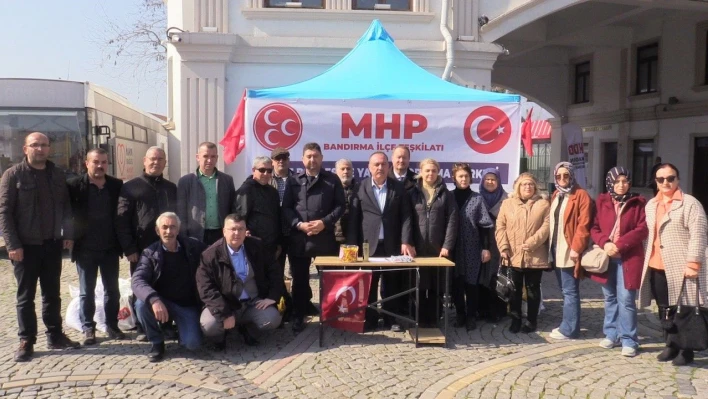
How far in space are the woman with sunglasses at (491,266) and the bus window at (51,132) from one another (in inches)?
299

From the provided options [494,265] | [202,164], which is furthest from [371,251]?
[202,164]

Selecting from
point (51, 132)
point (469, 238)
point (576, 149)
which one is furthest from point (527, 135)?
point (51, 132)

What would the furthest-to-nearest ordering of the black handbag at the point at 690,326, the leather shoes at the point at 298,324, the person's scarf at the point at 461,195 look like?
the person's scarf at the point at 461,195 → the leather shoes at the point at 298,324 → the black handbag at the point at 690,326

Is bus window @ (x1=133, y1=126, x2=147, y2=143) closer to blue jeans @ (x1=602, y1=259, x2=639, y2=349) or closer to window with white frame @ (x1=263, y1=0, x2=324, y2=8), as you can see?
window with white frame @ (x1=263, y1=0, x2=324, y2=8)

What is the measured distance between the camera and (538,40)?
14742mm

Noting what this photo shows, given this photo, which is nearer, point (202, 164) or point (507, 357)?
point (507, 357)

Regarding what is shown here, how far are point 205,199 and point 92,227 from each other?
1.01m

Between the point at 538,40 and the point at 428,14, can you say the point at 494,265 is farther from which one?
the point at 538,40

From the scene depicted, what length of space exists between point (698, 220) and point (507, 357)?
1.86m

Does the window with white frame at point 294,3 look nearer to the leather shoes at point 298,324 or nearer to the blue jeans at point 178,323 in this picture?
the leather shoes at point 298,324

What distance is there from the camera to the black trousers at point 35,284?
5.12 m

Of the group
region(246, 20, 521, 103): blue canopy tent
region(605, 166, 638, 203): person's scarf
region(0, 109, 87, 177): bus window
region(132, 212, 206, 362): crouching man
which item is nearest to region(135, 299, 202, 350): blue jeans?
region(132, 212, 206, 362): crouching man

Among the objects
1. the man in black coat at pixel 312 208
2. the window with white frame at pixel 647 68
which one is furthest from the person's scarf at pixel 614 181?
the window with white frame at pixel 647 68

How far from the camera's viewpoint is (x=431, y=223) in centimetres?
589
